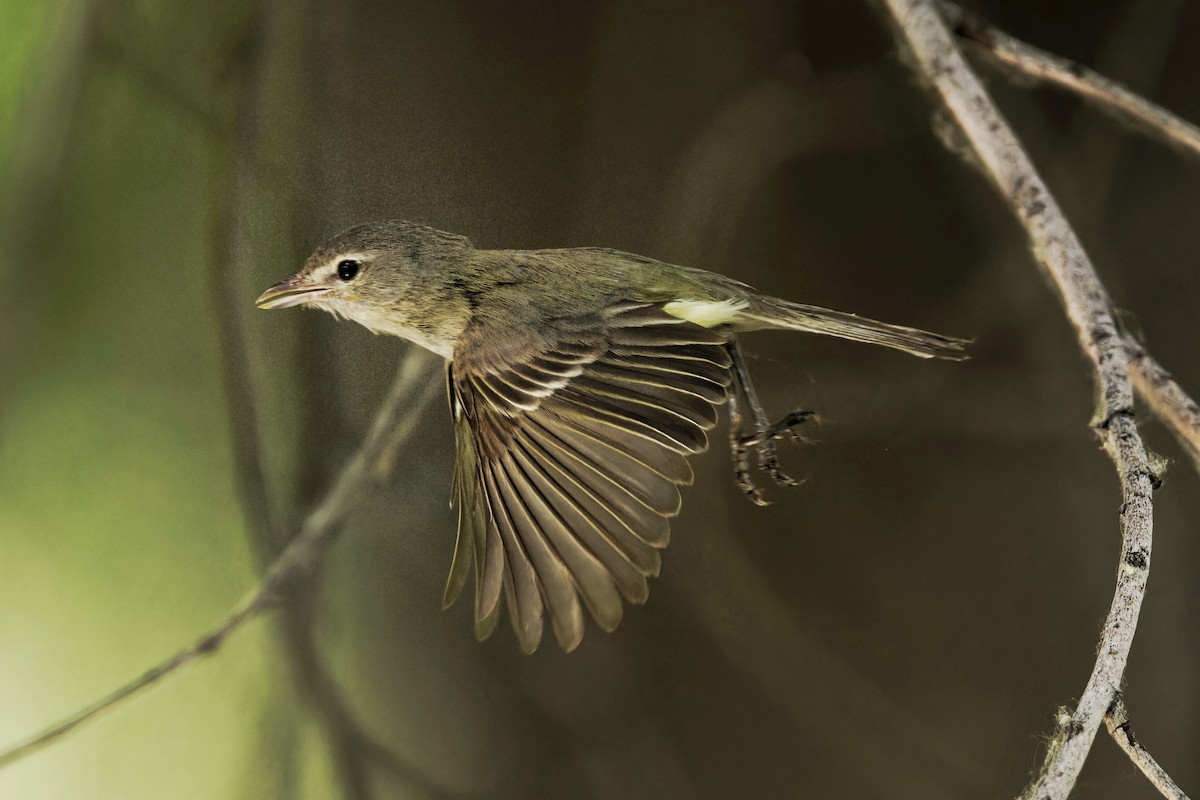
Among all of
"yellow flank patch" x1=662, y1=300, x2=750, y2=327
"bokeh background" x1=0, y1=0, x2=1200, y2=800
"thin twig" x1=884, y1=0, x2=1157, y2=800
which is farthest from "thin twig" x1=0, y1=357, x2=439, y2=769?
"thin twig" x1=884, y1=0, x2=1157, y2=800

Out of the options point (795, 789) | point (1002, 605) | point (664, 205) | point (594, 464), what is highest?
point (664, 205)

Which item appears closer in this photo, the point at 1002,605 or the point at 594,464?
the point at 594,464

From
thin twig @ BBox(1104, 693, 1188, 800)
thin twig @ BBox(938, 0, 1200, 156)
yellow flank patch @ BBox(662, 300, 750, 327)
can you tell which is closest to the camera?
thin twig @ BBox(1104, 693, 1188, 800)

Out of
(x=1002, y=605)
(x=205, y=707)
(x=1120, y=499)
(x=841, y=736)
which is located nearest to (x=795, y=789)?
(x=841, y=736)

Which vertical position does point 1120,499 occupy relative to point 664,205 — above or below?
below

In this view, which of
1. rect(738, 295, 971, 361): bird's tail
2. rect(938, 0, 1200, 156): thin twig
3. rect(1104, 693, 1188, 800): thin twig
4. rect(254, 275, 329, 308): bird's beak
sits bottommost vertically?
rect(1104, 693, 1188, 800): thin twig

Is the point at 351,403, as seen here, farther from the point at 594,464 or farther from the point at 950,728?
the point at 950,728

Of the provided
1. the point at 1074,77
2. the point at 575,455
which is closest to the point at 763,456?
the point at 575,455

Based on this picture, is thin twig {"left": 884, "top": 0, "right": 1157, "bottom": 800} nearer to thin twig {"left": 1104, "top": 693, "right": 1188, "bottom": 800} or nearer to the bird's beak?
thin twig {"left": 1104, "top": 693, "right": 1188, "bottom": 800}
